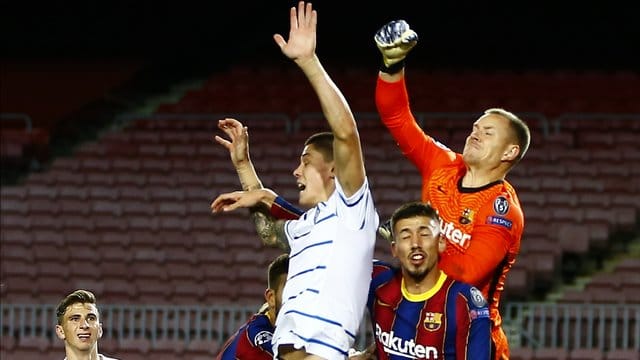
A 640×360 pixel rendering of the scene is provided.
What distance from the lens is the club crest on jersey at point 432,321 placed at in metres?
5.24

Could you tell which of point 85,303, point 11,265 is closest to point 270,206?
point 85,303

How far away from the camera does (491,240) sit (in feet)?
17.9

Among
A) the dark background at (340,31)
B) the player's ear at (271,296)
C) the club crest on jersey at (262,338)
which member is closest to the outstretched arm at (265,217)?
the player's ear at (271,296)

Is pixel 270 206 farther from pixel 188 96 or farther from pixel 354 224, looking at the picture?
pixel 188 96

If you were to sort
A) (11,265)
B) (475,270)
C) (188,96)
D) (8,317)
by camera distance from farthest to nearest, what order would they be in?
(188,96) → (11,265) → (8,317) → (475,270)

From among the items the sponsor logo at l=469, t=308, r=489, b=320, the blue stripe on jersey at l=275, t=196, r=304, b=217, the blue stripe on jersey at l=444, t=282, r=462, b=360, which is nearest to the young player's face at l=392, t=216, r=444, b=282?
the blue stripe on jersey at l=444, t=282, r=462, b=360

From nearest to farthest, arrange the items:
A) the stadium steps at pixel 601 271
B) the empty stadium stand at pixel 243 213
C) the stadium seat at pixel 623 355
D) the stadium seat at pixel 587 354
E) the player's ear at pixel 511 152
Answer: the player's ear at pixel 511 152
the stadium seat at pixel 623 355
the stadium seat at pixel 587 354
the empty stadium stand at pixel 243 213
the stadium steps at pixel 601 271

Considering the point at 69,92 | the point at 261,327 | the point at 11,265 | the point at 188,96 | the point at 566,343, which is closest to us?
the point at 261,327

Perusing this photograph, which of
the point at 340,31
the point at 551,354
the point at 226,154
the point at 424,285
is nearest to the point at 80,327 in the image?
the point at 424,285

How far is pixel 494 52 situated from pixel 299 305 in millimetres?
15120

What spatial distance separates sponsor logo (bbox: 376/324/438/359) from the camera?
5277 millimetres

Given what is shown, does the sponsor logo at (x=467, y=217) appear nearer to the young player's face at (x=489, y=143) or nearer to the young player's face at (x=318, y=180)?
the young player's face at (x=489, y=143)

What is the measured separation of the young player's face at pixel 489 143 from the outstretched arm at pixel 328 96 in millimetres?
888

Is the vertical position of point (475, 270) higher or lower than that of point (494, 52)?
lower
